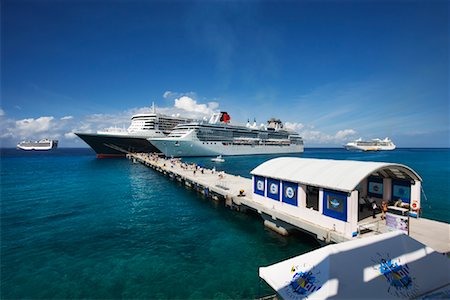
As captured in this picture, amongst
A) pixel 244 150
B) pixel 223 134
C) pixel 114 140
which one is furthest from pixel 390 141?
pixel 114 140

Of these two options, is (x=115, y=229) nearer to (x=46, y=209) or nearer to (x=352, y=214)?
(x=46, y=209)

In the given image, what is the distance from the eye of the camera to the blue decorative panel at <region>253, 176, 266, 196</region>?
1381 cm

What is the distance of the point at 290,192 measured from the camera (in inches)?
462

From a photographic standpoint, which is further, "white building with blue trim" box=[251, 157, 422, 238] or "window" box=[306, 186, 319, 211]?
"window" box=[306, 186, 319, 211]

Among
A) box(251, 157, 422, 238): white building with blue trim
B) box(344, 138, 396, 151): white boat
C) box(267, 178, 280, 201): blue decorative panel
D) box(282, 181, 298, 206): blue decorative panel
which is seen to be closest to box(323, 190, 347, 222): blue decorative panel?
box(251, 157, 422, 238): white building with blue trim

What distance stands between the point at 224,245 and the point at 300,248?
12.5 ft

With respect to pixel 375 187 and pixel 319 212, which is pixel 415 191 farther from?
pixel 319 212

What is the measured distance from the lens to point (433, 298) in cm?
448

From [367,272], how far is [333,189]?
5.11 meters

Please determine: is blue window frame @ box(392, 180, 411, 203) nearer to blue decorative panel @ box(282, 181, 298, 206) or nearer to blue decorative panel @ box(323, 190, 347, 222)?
blue decorative panel @ box(323, 190, 347, 222)

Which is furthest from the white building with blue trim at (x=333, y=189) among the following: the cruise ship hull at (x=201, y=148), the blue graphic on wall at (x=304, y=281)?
the cruise ship hull at (x=201, y=148)

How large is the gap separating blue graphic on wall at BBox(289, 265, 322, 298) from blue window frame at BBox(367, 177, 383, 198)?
32.4ft

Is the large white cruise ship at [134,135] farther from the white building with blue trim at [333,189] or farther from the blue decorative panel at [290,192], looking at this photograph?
the blue decorative panel at [290,192]

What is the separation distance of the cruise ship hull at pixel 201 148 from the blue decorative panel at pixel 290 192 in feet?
183
